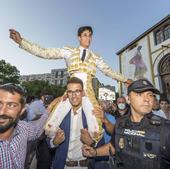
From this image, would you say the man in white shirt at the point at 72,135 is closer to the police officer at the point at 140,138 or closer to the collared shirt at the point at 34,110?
the police officer at the point at 140,138

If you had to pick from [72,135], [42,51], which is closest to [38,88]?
[42,51]

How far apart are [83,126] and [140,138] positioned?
1065 millimetres

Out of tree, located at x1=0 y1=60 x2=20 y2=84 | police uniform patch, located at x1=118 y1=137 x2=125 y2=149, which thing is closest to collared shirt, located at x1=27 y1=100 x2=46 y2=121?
police uniform patch, located at x1=118 y1=137 x2=125 y2=149

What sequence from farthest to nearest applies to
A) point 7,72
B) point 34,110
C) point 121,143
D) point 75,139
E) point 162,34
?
point 7,72, point 162,34, point 34,110, point 75,139, point 121,143

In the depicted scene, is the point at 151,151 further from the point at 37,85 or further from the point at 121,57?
the point at 37,85

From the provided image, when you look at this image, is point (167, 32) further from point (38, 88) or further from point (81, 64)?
point (38, 88)

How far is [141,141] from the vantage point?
7.70ft

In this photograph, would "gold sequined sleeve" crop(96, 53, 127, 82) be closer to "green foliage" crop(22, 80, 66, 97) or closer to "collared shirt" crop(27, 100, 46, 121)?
"collared shirt" crop(27, 100, 46, 121)

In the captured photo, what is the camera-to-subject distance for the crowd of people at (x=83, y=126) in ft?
7.30

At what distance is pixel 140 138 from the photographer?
2.37 m

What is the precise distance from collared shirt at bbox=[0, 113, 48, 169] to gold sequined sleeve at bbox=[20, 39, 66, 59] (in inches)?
47.8

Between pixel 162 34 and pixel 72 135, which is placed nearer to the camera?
pixel 72 135

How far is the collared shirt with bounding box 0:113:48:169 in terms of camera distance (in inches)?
82.7

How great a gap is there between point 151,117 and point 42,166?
298 cm
